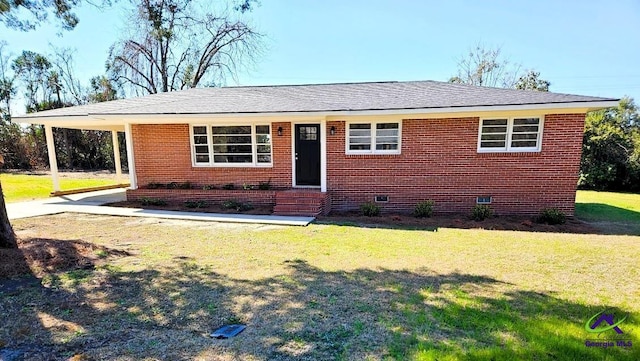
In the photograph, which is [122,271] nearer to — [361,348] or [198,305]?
[198,305]

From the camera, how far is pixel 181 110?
382 inches

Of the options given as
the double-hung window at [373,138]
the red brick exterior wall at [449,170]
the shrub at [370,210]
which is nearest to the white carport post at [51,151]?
the red brick exterior wall at [449,170]

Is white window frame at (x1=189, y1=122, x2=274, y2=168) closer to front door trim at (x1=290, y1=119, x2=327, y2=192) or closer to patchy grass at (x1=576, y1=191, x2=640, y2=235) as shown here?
front door trim at (x1=290, y1=119, x2=327, y2=192)

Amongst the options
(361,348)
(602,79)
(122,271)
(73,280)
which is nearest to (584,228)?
(361,348)

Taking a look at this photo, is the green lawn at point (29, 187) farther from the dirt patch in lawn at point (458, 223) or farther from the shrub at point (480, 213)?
the shrub at point (480, 213)

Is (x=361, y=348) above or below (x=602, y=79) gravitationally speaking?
below

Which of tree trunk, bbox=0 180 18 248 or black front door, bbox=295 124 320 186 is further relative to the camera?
black front door, bbox=295 124 320 186

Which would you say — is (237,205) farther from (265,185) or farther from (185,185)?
(185,185)

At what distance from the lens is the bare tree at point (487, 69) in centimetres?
2670

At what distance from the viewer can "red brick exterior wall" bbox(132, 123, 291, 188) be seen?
992 cm

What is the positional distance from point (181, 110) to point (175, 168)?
1982mm

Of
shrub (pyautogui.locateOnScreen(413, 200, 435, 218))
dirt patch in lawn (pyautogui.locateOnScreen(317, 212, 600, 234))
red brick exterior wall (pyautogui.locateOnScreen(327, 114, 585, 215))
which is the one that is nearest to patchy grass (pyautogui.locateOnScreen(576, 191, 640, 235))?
dirt patch in lawn (pyautogui.locateOnScreen(317, 212, 600, 234))

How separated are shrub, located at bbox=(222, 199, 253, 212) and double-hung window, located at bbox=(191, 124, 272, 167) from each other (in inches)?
50.6

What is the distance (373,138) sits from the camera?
30.4 ft
